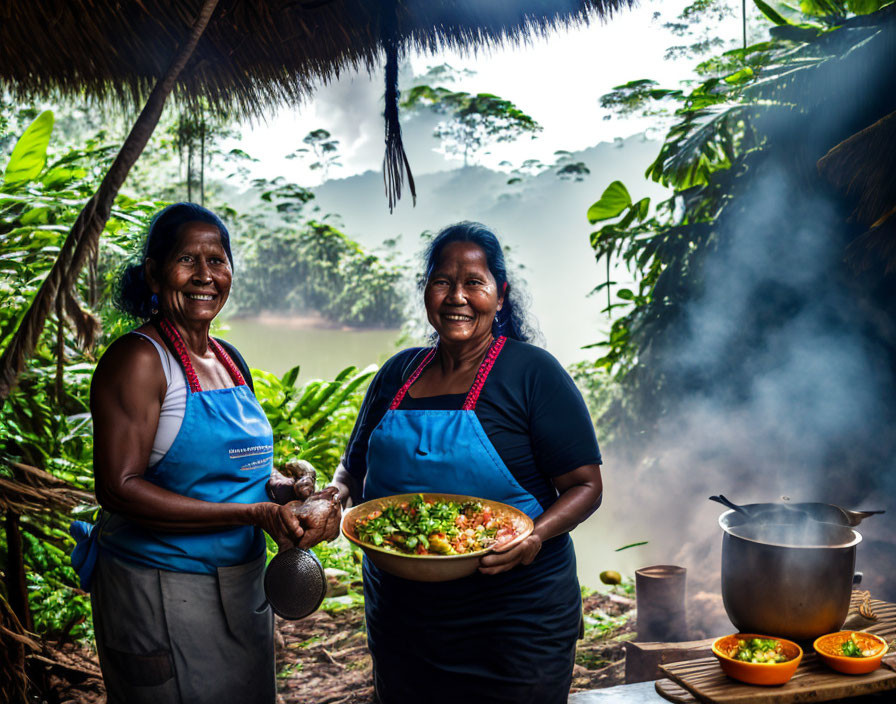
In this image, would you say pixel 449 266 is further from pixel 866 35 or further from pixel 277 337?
pixel 277 337

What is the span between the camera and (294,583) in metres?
1.55

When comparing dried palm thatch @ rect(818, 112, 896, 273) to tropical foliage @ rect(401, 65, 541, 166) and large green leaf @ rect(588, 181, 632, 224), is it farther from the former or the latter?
tropical foliage @ rect(401, 65, 541, 166)

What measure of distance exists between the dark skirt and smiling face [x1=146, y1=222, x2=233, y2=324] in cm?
87

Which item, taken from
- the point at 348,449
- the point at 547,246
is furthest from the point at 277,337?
the point at 348,449

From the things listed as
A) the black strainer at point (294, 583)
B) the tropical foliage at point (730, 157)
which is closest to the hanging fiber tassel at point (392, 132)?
the black strainer at point (294, 583)

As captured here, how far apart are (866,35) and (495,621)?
3.66 metres

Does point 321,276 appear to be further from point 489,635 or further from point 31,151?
point 489,635

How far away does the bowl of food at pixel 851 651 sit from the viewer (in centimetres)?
198

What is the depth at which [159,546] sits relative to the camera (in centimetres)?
153

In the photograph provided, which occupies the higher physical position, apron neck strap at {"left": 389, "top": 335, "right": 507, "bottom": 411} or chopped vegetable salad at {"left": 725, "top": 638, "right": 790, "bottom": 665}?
apron neck strap at {"left": 389, "top": 335, "right": 507, "bottom": 411}

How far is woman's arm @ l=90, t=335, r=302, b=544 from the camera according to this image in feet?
4.73

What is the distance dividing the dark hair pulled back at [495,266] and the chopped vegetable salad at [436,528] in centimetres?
54

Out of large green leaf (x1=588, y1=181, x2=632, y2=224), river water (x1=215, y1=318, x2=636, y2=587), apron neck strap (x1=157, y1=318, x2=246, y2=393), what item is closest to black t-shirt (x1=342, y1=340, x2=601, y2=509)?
apron neck strap (x1=157, y1=318, x2=246, y2=393)

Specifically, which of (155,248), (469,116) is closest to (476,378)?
(155,248)
